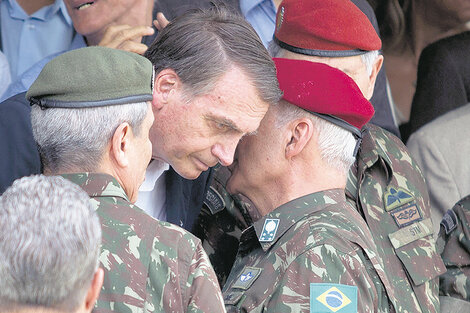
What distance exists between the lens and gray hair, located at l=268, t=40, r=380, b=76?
294 centimetres

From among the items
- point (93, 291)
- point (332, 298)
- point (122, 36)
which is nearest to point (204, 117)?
point (122, 36)

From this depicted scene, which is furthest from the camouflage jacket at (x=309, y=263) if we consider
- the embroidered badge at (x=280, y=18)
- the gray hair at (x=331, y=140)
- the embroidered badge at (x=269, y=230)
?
the embroidered badge at (x=280, y=18)

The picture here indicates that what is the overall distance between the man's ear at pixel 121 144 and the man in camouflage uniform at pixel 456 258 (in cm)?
160

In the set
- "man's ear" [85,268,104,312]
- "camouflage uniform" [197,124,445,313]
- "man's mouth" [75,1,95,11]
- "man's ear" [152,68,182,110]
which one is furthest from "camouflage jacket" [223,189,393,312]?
"man's mouth" [75,1,95,11]

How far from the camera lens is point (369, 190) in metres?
2.94

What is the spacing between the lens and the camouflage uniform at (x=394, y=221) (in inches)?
111

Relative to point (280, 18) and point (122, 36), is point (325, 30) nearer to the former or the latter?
point (280, 18)

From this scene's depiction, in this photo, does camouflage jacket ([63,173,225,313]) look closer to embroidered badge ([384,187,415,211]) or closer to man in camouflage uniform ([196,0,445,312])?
man in camouflage uniform ([196,0,445,312])

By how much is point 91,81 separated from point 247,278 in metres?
0.85

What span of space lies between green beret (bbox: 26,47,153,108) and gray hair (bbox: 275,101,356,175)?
76 centimetres

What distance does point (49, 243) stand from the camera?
1253 millimetres

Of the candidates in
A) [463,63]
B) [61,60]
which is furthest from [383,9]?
[61,60]

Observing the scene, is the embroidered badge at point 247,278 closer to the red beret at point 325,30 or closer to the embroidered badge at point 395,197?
the embroidered badge at point 395,197

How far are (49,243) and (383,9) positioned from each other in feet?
12.3
